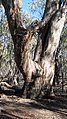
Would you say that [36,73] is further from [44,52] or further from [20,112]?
[20,112]

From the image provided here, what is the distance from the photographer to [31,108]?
391 inches

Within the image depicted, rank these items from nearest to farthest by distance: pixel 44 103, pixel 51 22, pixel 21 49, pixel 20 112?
pixel 20 112 → pixel 21 49 → pixel 44 103 → pixel 51 22

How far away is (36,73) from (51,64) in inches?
34.1

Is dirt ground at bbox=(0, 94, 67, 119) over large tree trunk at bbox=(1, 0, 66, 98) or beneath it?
beneath

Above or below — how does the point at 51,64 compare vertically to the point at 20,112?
above

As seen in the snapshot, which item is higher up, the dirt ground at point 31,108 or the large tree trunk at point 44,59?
the large tree trunk at point 44,59

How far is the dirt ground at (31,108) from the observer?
28.5ft

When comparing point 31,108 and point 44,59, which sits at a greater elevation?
point 44,59

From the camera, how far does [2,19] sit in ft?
118

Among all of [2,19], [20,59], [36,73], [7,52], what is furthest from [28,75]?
[7,52]

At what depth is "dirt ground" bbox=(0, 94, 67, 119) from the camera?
28.5 ft

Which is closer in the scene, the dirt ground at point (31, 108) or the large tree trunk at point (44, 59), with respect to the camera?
the dirt ground at point (31, 108)

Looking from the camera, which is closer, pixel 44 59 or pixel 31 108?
pixel 31 108

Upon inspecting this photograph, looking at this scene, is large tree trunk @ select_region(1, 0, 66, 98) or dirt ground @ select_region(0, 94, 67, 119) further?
large tree trunk @ select_region(1, 0, 66, 98)
